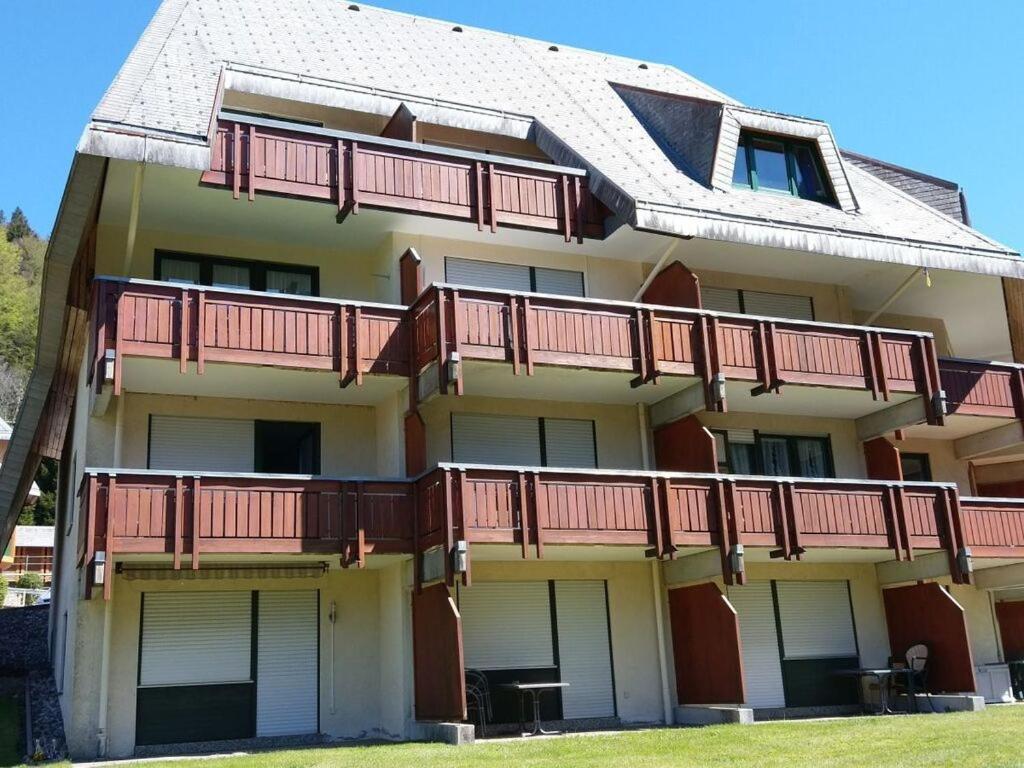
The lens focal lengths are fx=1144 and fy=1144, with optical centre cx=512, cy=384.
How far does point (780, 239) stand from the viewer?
76.0 feet

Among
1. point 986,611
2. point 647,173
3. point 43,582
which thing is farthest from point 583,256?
point 43,582

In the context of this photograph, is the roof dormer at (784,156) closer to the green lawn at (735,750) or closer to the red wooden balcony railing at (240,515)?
the red wooden balcony railing at (240,515)

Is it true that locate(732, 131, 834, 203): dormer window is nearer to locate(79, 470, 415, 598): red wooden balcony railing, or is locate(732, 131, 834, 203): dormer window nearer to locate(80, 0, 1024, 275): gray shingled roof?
locate(80, 0, 1024, 275): gray shingled roof

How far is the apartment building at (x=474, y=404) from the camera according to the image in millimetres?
19125

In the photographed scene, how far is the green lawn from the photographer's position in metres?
14.2

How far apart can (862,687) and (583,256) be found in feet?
35.4

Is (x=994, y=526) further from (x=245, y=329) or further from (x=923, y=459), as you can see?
(x=245, y=329)

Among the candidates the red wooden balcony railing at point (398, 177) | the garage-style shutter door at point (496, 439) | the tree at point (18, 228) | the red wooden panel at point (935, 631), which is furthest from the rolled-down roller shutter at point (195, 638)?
the tree at point (18, 228)

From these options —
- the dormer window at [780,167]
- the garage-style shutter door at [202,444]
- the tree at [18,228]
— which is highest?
the tree at [18,228]

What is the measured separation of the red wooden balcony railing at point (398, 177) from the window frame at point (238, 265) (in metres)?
2.16

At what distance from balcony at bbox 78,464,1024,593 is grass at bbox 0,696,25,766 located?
3.33 meters

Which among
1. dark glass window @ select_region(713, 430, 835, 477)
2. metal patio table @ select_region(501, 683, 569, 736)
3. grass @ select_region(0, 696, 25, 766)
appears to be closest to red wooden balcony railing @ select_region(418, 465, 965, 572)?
metal patio table @ select_region(501, 683, 569, 736)

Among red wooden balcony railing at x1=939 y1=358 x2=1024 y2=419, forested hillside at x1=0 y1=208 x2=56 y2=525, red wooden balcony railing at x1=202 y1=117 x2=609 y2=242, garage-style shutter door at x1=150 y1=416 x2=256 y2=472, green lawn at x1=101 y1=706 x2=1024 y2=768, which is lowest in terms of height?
green lawn at x1=101 y1=706 x2=1024 y2=768

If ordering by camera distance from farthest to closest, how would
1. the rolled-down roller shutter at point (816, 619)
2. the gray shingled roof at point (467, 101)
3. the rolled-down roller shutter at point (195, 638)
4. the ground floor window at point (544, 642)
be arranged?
the rolled-down roller shutter at point (816, 619) → the ground floor window at point (544, 642) → the gray shingled roof at point (467, 101) → the rolled-down roller shutter at point (195, 638)
